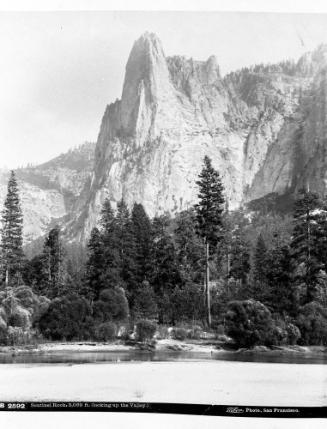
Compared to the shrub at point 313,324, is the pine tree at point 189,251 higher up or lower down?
higher up

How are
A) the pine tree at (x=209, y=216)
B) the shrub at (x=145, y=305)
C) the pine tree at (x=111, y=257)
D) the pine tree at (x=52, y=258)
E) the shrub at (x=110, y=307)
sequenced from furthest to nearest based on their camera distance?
the pine tree at (x=52, y=258)
the pine tree at (x=111, y=257)
the pine tree at (x=209, y=216)
the shrub at (x=145, y=305)
the shrub at (x=110, y=307)

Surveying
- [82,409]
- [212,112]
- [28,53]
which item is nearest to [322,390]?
[82,409]

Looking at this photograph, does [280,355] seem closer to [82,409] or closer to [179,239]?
[82,409]

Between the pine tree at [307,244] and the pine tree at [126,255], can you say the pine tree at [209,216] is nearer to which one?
the pine tree at [307,244]

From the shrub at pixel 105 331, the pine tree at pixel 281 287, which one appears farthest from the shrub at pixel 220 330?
the shrub at pixel 105 331

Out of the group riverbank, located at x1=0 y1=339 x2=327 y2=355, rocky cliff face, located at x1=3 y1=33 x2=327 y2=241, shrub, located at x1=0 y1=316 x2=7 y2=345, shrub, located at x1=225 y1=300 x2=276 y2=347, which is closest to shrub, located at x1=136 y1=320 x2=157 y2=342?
riverbank, located at x1=0 y1=339 x2=327 y2=355

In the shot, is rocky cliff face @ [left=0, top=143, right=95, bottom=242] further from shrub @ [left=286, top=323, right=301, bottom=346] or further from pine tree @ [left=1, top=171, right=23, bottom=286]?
shrub @ [left=286, top=323, right=301, bottom=346]

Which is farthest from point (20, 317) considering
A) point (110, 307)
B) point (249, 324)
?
point (249, 324)
